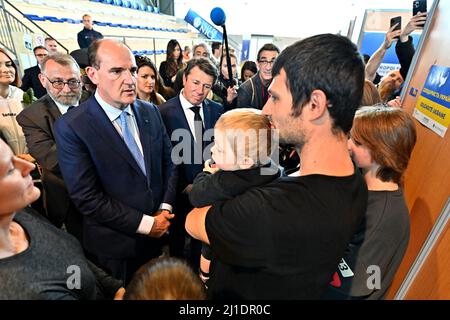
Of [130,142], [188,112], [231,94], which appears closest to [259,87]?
[231,94]

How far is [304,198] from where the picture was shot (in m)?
0.72

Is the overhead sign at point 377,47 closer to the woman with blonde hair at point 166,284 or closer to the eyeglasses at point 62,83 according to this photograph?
the eyeglasses at point 62,83

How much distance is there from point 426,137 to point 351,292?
3.78 feet

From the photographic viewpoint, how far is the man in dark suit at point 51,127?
1914 mm

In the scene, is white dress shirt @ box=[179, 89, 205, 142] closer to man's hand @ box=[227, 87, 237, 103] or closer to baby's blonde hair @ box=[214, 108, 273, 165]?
man's hand @ box=[227, 87, 237, 103]

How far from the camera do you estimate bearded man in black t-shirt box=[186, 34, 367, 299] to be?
2.33 feet

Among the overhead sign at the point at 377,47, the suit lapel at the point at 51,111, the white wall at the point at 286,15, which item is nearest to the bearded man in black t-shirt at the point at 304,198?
the suit lapel at the point at 51,111

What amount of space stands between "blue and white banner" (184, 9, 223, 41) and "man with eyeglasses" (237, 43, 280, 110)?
11.9m

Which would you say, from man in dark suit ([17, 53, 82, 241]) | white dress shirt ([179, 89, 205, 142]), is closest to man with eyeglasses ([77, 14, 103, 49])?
man in dark suit ([17, 53, 82, 241])

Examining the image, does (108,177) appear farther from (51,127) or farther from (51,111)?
(51,111)

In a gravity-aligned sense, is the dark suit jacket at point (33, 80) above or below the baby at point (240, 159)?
below

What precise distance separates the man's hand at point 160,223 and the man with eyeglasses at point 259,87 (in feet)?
5.69

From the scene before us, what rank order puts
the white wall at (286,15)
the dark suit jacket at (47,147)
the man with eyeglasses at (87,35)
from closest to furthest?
the dark suit jacket at (47,147) → the man with eyeglasses at (87,35) → the white wall at (286,15)
